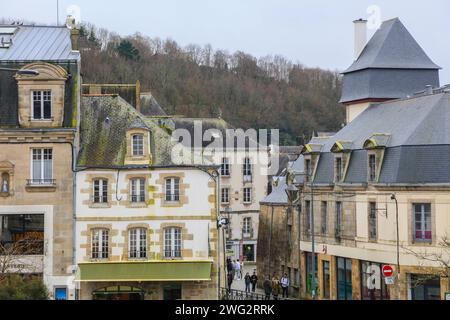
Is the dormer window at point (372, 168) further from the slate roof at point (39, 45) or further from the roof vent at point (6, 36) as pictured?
the roof vent at point (6, 36)

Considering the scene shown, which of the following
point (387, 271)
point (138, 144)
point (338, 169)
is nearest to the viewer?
point (387, 271)

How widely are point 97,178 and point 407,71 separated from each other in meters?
18.3

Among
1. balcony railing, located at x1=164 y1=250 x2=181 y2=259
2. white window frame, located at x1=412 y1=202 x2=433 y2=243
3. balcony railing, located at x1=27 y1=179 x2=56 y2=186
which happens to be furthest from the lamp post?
balcony railing, located at x1=27 y1=179 x2=56 y2=186

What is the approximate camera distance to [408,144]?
109 ft

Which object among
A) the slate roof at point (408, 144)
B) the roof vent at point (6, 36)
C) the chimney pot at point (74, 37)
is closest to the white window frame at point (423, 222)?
the slate roof at point (408, 144)

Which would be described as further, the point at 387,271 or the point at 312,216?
the point at 312,216

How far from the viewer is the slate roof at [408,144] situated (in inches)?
1282

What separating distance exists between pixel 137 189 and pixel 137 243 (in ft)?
6.31

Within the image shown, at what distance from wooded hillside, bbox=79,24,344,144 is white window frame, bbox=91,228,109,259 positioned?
69.5 meters

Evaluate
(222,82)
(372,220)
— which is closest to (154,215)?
(372,220)

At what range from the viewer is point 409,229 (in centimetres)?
3288

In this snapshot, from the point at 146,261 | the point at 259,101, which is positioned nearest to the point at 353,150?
the point at 146,261

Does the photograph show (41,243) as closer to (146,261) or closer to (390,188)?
(146,261)

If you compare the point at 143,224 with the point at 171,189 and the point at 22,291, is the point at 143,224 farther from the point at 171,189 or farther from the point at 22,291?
the point at 22,291
